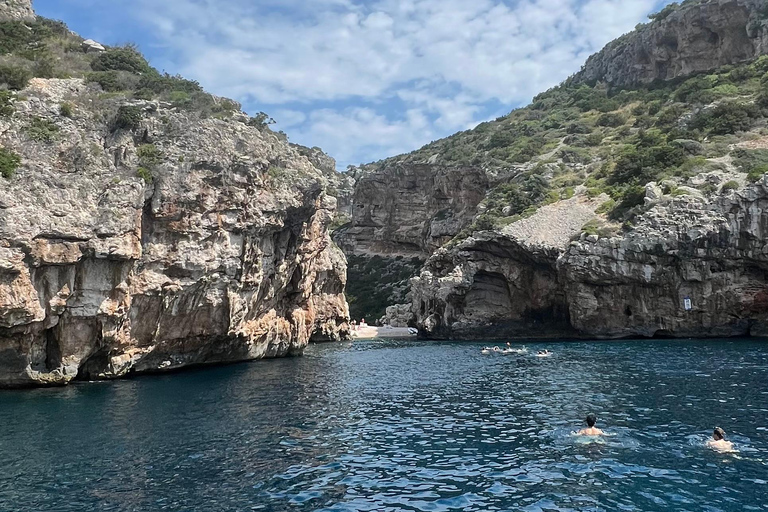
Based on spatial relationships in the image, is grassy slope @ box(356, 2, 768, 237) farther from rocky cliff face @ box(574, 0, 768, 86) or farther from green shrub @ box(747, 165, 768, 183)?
rocky cliff face @ box(574, 0, 768, 86)

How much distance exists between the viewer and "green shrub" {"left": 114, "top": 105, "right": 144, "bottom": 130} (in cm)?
3073

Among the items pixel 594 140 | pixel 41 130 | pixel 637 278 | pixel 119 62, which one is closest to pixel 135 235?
pixel 41 130

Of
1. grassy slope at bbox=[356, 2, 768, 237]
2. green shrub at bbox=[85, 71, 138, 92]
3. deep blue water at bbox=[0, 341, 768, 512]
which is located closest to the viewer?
deep blue water at bbox=[0, 341, 768, 512]

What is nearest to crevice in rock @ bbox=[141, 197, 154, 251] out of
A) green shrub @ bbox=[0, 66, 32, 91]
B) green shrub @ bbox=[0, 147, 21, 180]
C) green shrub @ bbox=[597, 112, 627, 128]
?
green shrub @ bbox=[0, 147, 21, 180]

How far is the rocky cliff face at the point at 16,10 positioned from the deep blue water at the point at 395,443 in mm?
28649

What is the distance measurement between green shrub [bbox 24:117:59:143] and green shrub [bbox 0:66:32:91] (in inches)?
135

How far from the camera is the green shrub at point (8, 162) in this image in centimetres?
2472

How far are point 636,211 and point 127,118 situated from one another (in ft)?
132

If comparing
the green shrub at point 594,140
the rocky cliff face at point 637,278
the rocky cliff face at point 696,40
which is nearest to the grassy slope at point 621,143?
the green shrub at point 594,140

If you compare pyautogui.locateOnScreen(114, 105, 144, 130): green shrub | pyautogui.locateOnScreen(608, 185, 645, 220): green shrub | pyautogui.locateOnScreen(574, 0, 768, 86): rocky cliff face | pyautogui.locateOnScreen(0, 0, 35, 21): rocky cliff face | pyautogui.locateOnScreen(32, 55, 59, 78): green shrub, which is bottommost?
pyautogui.locateOnScreen(608, 185, 645, 220): green shrub

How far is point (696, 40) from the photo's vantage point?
8394 cm

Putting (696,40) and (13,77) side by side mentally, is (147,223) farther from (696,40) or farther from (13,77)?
(696,40)

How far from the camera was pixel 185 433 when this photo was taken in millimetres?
18172

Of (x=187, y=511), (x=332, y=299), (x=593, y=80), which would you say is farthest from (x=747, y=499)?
(x=593, y=80)
